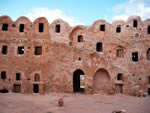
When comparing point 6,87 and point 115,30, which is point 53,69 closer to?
point 6,87

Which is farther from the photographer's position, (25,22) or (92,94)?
(25,22)

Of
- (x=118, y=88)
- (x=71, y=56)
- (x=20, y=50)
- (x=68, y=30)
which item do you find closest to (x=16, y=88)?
(x=20, y=50)

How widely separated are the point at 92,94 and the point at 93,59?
5574 mm

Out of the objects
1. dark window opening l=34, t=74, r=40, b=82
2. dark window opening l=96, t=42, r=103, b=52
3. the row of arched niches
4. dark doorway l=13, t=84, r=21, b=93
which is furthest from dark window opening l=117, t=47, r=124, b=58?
dark doorway l=13, t=84, r=21, b=93

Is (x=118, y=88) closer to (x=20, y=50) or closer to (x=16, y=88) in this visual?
(x=16, y=88)

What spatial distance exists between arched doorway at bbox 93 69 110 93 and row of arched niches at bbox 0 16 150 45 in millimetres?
5575

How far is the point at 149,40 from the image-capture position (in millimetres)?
25812

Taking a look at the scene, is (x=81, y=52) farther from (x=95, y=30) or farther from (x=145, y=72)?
(x=145, y=72)

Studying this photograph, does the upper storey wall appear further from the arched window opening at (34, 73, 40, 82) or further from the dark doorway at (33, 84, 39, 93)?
the dark doorway at (33, 84, 39, 93)

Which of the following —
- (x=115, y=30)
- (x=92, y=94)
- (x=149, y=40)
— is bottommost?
(x=92, y=94)

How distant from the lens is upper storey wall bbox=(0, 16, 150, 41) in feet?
87.4

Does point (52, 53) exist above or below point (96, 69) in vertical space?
above

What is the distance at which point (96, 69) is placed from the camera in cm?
2570

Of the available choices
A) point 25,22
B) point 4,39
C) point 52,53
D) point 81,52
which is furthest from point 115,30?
point 4,39
